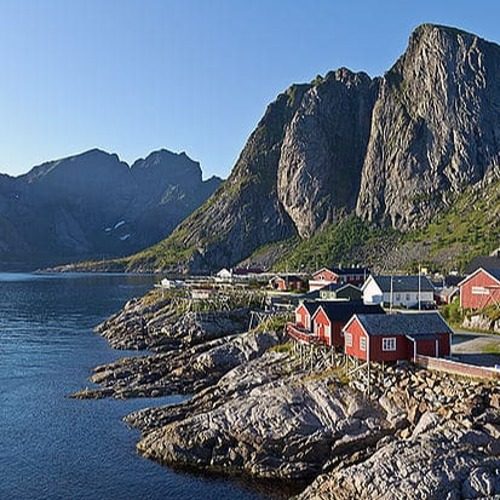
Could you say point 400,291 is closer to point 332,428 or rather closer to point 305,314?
point 305,314

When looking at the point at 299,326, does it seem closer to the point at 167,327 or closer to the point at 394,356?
the point at 394,356

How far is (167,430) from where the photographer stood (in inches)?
1850

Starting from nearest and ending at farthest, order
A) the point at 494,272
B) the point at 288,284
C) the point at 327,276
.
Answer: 1. the point at 494,272
2. the point at 288,284
3. the point at 327,276

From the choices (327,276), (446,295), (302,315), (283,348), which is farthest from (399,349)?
(327,276)

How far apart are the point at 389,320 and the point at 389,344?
7.45 feet

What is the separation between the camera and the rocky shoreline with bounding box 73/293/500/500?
114 ft

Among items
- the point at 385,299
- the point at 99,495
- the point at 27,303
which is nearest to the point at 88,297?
the point at 27,303

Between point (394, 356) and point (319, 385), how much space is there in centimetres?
641

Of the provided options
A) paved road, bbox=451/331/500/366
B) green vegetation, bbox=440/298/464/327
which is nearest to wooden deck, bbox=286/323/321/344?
paved road, bbox=451/331/500/366

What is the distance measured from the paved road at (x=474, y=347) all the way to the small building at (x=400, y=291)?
23.0 meters

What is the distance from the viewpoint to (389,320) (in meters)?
50.7

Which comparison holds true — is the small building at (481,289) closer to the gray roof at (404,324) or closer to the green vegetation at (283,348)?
the gray roof at (404,324)

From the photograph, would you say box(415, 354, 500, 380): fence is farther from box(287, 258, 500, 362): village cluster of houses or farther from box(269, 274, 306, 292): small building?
box(269, 274, 306, 292): small building

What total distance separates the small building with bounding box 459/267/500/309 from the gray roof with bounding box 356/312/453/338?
20021mm
